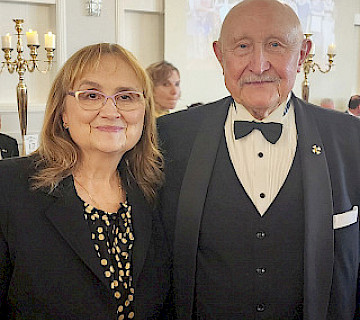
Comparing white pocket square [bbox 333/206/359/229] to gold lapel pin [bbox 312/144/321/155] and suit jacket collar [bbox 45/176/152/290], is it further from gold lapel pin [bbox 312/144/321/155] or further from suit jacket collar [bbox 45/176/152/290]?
suit jacket collar [bbox 45/176/152/290]

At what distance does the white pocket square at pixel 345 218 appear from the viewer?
1.59m

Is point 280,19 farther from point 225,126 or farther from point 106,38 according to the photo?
→ point 106,38

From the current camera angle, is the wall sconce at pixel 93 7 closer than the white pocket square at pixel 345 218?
No

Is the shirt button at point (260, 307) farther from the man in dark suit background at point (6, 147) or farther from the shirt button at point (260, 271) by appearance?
the man in dark suit background at point (6, 147)

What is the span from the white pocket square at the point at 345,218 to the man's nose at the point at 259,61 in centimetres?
48

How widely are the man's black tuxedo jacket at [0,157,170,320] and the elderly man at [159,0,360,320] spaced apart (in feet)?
1.08

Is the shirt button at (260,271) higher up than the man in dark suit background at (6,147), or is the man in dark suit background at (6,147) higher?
the shirt button at (260,271)

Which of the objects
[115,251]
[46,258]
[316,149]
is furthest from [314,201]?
[46,258]

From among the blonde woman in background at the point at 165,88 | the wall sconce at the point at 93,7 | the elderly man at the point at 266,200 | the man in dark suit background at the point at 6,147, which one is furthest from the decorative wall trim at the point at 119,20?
the elderly man at the point at 266,200

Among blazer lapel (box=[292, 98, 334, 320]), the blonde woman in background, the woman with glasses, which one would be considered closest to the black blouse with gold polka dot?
the woman with glasses

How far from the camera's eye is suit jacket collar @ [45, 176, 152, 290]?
1.37m

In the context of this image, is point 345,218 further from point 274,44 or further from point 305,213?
point 274,44

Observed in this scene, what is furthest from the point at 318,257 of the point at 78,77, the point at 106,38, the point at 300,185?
the point at 106,38

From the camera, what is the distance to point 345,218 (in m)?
1.61
